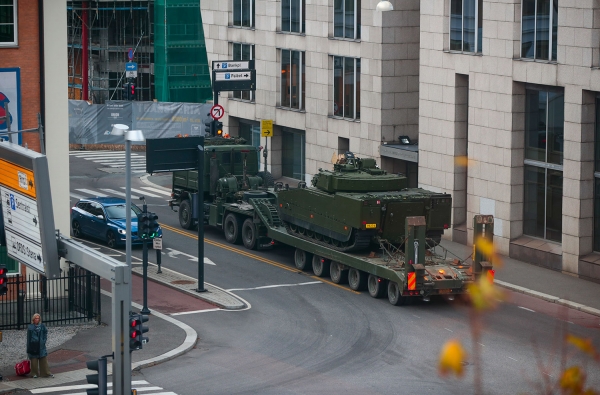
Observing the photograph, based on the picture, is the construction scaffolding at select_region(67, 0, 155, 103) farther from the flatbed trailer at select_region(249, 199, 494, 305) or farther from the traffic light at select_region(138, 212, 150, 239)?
the traffic light at select_region(138, 212, 150, 239)

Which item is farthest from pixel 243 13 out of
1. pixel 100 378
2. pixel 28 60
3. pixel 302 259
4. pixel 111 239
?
pixel 100 378

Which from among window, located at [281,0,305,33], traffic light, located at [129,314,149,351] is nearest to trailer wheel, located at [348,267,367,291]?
traffic light, located at [129,314,149,351]

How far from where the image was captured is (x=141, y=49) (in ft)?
209

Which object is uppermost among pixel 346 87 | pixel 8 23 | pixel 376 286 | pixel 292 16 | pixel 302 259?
pixel 292 16

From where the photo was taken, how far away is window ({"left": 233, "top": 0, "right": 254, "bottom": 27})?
153 feet

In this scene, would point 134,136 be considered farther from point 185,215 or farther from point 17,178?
point 185,215

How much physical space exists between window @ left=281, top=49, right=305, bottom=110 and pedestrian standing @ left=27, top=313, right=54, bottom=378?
26539 millimetres

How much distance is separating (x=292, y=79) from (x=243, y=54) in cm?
448

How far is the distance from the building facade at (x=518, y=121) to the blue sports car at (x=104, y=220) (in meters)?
10.8

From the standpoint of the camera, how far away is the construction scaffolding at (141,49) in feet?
194

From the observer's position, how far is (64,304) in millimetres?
24562

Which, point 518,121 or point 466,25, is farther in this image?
point 466,25

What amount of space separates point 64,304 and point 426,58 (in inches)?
657

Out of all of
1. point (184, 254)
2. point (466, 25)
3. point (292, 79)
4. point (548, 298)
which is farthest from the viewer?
point (292, 79)
